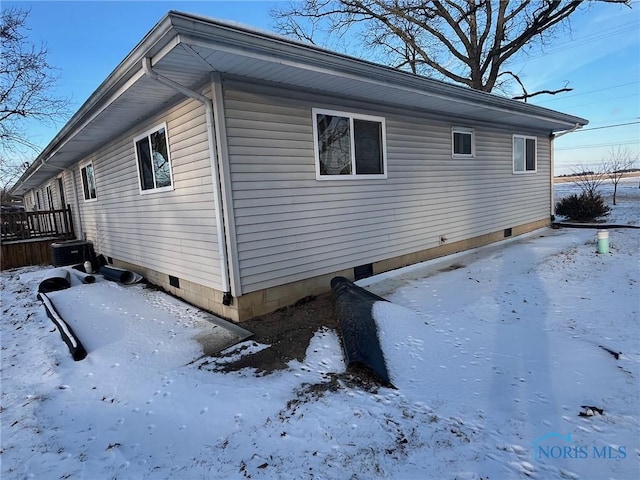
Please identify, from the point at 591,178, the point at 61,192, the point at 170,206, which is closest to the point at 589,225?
the point at 170,206

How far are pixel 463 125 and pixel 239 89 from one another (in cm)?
529

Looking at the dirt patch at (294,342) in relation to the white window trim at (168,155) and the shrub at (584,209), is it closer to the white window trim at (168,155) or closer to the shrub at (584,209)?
the white window trim at (168,155)

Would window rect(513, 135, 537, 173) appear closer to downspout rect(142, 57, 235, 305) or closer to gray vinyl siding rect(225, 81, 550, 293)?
gray vinyl siding rect(225, 81, 550, 293)

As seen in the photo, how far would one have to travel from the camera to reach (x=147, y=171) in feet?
19.8

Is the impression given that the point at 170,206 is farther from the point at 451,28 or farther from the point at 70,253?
the point at 451,28

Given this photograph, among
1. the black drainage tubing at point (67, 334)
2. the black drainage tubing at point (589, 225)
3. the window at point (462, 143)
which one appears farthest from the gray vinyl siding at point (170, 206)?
the black drainage tubing at point (589, 225)

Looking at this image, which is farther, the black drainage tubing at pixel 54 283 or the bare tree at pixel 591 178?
the bare tree at pixel 591 178

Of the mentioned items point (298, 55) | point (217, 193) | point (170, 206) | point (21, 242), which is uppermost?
point (298, 55)

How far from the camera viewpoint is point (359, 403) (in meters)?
2.60

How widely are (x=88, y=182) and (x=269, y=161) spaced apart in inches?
290

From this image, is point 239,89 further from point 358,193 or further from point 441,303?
point 441,303

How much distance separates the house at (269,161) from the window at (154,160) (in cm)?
3

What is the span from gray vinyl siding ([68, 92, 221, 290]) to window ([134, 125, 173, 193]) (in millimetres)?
135

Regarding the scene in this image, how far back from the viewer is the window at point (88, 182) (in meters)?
8.92
